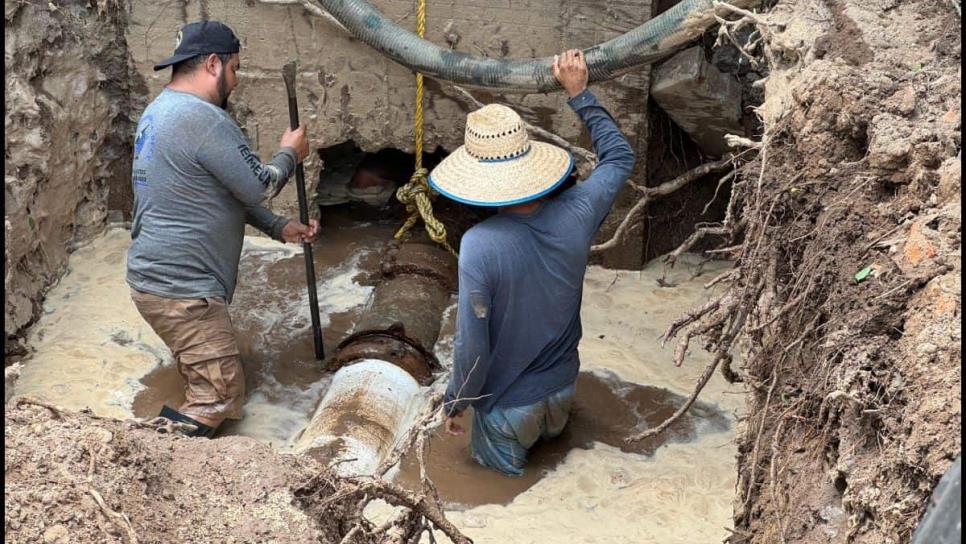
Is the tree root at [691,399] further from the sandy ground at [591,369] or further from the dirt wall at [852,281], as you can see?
the sandy ground at [591,369]

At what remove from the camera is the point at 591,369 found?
5.74 m

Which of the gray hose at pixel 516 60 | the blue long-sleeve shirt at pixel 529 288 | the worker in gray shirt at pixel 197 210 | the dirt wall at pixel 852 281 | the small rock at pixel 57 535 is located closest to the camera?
the small rock at pixel 57 535

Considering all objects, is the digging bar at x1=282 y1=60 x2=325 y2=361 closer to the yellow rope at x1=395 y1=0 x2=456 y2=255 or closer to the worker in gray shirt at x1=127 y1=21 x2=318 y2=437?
the worker in gray shirt at x1=127 y1=21 x2=318 y2=437

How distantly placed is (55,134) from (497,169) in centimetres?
338

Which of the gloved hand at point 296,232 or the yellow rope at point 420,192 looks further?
the yellow rope at point 420,192

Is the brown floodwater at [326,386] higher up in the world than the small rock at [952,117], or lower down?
lower down

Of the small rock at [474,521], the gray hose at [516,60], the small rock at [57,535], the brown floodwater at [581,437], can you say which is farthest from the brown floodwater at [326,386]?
the small rock at [57,535]

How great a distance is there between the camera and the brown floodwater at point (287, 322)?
5.32 m

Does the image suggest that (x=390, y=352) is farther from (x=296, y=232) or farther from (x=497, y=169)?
(x=497, y=169)

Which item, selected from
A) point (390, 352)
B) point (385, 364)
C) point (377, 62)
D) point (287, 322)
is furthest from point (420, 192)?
point (385, 364)

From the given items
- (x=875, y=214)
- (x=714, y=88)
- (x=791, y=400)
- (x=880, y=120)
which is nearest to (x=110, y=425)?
(x=791, y=400)

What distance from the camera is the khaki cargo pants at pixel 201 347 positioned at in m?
4.95

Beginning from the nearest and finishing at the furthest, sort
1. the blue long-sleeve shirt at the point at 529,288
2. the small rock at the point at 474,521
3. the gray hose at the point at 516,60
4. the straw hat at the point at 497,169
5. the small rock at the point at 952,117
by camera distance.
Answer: the small rock at the point at 952,117 < the straw hat at the point at 497,169 < the blue long-sleeve shirt at the point at 529,288 < the small rock at the point at 474,521 < the gray hose at the point at 516,60

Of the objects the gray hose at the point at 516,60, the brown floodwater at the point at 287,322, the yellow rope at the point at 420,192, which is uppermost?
the gray hose at the point at 516,60
